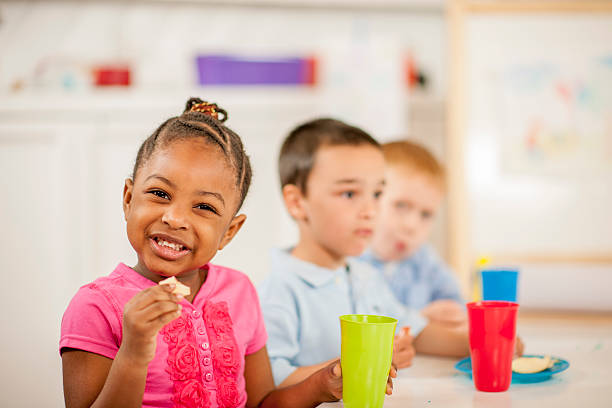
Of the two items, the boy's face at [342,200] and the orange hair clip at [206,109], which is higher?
the orange hair clip at [206,109]

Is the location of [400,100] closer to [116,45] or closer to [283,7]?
[283,7]

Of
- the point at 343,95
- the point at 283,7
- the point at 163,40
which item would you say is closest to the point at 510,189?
the point at 343,95

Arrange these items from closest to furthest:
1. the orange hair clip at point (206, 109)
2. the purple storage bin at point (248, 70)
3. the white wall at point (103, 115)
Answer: the orange hair clip at point (206, 109), the white wall at point (103, 115), the purple storage bin at point (248, 70)

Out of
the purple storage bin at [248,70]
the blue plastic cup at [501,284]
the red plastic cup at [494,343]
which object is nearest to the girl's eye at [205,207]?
the red plastic cup at [494,343]

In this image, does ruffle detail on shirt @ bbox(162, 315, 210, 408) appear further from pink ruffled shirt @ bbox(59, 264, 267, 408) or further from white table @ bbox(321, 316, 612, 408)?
white table @ bbox(321, 316, 612, 408)

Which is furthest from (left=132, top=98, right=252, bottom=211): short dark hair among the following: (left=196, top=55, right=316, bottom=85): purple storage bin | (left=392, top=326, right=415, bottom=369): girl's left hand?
(left=196, top=55, right=316, bottom=85): purple storage bin

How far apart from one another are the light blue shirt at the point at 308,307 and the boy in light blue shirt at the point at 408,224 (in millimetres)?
456

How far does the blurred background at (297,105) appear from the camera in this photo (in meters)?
2.65

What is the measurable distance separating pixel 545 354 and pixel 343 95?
188cm

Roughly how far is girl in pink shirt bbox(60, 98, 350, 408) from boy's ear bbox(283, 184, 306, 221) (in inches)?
12.9

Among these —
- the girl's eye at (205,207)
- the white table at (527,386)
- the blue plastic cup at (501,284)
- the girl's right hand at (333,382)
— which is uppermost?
the girl's eye at (205,207)

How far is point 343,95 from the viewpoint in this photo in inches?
109

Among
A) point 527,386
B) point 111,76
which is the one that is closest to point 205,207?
point 527,386

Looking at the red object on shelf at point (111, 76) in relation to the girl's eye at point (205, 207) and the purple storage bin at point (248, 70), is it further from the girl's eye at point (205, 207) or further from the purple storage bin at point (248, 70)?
the girl's eye at point (205, 207)
